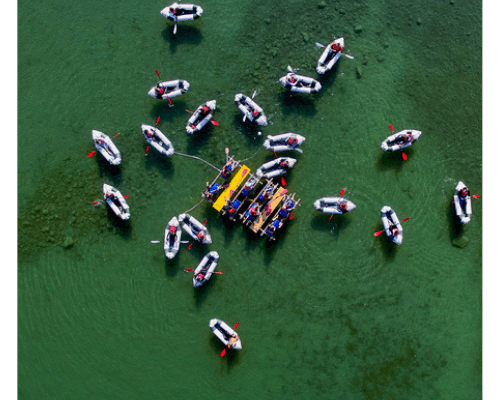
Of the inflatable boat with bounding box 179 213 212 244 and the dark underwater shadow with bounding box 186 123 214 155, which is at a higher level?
the dark underwater shadow with bounding box 186 123 214 155

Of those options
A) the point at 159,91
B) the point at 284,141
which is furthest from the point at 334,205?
the point at 159,91

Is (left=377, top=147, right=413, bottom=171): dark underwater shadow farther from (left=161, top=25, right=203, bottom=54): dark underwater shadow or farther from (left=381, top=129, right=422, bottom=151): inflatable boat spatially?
(left=161, top=25, right=203, bottom=54): dark underwater shadow

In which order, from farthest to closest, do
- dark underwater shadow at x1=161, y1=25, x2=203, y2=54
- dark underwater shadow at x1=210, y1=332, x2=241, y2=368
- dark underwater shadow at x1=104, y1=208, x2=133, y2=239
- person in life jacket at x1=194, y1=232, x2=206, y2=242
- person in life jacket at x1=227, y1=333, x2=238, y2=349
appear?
dark underwater shadow at x1=161, y1=25, x2=203, y2=54, dark underwater shadow at x1=104, y1=208, x2=133, y2=239, dark underwater shadow at x1=210, y1=332, x2=241, y2=368, person in life jacket at x1=194, y1=232, x2=206, y2=242, person in life jacket at x1=227, y1=333, x2=238, y2=349

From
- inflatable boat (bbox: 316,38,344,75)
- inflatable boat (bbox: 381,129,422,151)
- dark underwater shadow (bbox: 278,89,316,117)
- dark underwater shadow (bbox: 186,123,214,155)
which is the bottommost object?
inflatable boat (bbox: 381,129,422,151)

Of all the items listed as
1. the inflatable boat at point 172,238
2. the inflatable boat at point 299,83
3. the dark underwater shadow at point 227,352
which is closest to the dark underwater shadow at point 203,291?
the dark underwater shadow at point 227,352

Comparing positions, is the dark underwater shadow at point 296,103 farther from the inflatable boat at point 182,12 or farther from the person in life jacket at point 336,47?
the inflatable boat at point 182,12

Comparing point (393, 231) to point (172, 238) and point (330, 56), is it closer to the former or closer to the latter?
point (330, 56)

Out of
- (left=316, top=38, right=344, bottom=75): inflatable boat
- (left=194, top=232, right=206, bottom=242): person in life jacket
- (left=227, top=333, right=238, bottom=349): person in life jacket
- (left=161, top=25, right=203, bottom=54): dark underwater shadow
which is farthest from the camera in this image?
(left=161, top=25, right=203, bottom=54): dark underwater shadow

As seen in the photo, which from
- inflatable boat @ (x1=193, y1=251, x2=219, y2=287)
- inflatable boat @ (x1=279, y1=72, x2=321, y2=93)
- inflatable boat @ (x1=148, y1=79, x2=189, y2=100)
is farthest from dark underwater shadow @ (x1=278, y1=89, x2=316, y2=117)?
inflatable boat @ (x1=193, y1=251, x2=219, y2=287)
